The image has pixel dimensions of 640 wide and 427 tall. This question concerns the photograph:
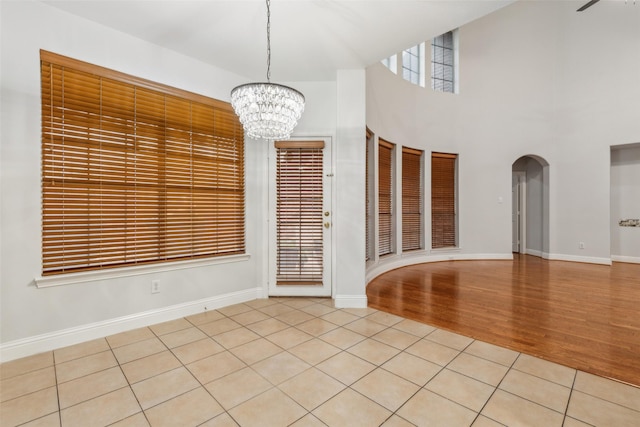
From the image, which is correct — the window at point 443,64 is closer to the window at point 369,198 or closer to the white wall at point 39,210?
the window at point 369,198

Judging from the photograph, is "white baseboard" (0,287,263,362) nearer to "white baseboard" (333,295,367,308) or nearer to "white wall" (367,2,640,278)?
"white baseboard" (333,295,367,308)

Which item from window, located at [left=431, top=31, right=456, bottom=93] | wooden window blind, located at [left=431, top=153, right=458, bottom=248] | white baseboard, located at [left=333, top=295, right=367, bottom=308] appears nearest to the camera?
white baseboard, located at [left=333, top=295, right=367, bottom=308]

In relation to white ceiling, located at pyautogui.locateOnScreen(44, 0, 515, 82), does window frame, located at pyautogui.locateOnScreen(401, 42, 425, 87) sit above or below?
above

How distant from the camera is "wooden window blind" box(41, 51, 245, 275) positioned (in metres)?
2.51

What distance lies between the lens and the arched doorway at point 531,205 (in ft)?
21.8

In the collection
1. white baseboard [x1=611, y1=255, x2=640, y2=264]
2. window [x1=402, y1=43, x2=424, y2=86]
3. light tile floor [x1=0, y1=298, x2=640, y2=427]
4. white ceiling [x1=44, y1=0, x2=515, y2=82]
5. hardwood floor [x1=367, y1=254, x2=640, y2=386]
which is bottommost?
light tile floor [x1=0, y1=298, x2=640, y2=427]

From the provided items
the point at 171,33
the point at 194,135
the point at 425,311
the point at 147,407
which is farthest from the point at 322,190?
the point at 147,407

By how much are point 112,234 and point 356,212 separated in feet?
8.42

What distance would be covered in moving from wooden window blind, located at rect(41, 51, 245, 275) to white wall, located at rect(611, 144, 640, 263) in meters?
7.66

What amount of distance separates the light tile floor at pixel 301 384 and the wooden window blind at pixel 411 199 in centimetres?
333

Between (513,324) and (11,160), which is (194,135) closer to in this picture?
(11,160)

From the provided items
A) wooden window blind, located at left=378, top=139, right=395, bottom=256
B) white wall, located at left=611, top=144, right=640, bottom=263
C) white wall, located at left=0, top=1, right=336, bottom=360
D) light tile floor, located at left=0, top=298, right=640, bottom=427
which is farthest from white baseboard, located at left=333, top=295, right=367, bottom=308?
white wall, located at left=611, top=144, right=640, bottom=263

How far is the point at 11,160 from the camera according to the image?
7.56ft

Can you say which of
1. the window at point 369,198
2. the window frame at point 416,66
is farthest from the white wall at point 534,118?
the window at point 369,198
